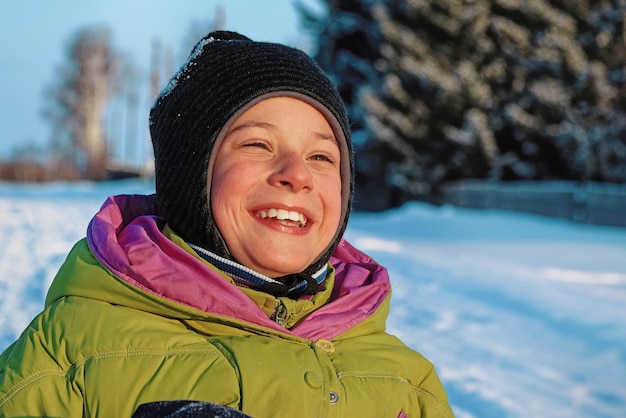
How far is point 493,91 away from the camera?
631 inches

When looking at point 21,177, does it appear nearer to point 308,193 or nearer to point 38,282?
point 38,282

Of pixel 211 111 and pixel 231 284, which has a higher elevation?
pixel 211 111

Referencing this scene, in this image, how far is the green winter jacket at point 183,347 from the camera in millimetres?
1590

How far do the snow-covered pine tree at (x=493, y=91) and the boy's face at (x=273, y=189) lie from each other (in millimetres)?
13007

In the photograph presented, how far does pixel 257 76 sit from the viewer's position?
199 centimetres

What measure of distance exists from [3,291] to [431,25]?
1485 centimetres

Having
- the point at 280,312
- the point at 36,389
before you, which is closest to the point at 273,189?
the point at 280,312

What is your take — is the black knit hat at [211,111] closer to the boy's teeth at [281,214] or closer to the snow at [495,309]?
the boy's teeth at [281,214]

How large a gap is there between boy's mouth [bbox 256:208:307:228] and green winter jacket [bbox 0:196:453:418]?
200 mm

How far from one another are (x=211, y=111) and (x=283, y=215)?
351mm

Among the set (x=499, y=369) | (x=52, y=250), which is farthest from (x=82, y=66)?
(x=499, y=369)

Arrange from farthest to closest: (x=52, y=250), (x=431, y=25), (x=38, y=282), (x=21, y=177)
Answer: (x=21, y=177) → (x=431, y=25) → (x=52, y=250) → (x=38, y=282)

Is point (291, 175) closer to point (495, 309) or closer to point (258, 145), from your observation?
point (258, 145)

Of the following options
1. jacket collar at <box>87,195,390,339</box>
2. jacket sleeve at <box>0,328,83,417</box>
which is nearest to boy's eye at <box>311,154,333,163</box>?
jacket collar at <box>87,195,390,339</box>
